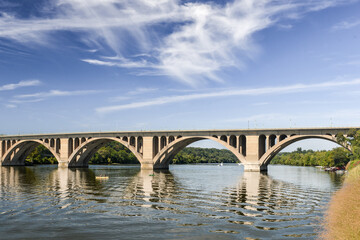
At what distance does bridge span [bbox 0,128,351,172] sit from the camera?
77.8 metres

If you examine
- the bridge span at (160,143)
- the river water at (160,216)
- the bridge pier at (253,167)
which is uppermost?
the bridge span at (160,143)

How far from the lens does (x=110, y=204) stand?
30.4 metres

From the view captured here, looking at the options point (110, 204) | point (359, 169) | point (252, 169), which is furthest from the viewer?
point (252, 169)

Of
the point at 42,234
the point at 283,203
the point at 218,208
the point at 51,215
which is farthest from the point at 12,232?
the point at 283,203

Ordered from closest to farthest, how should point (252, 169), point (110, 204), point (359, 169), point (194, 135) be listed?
point (110, 204), point (359, 169), point (252, 169), point (194, 135)

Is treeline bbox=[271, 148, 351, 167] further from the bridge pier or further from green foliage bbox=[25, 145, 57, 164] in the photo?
green foliage bbox=[25, 145, 57, 164]

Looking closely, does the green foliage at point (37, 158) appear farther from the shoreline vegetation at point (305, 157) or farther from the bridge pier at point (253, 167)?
the bridge pier at point (253, 167)

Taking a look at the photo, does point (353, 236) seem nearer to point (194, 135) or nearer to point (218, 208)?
point (218, 208)

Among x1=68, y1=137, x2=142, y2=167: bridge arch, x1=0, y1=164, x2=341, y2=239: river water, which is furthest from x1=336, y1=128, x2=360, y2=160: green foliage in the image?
x1=68, y1=137, x2=142, y2=167: bridge arch

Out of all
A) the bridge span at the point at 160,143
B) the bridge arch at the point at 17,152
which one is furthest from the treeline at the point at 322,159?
the bridge arch at the point at 17,152

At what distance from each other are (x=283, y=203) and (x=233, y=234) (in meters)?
13.2

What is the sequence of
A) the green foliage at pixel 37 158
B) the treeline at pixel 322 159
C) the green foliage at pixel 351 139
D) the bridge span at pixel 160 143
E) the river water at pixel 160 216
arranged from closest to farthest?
the river water at pixel 160 216 → the green foliage at pixel 351 139 → the bridge span at pixel 160 143 → the treeline at pixel 322 159 → the green foliage at pixel 37 158

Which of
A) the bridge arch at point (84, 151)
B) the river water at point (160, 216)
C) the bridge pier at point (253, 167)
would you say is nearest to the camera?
the river water at point (160, 216)

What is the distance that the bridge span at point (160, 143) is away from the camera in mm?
77812
